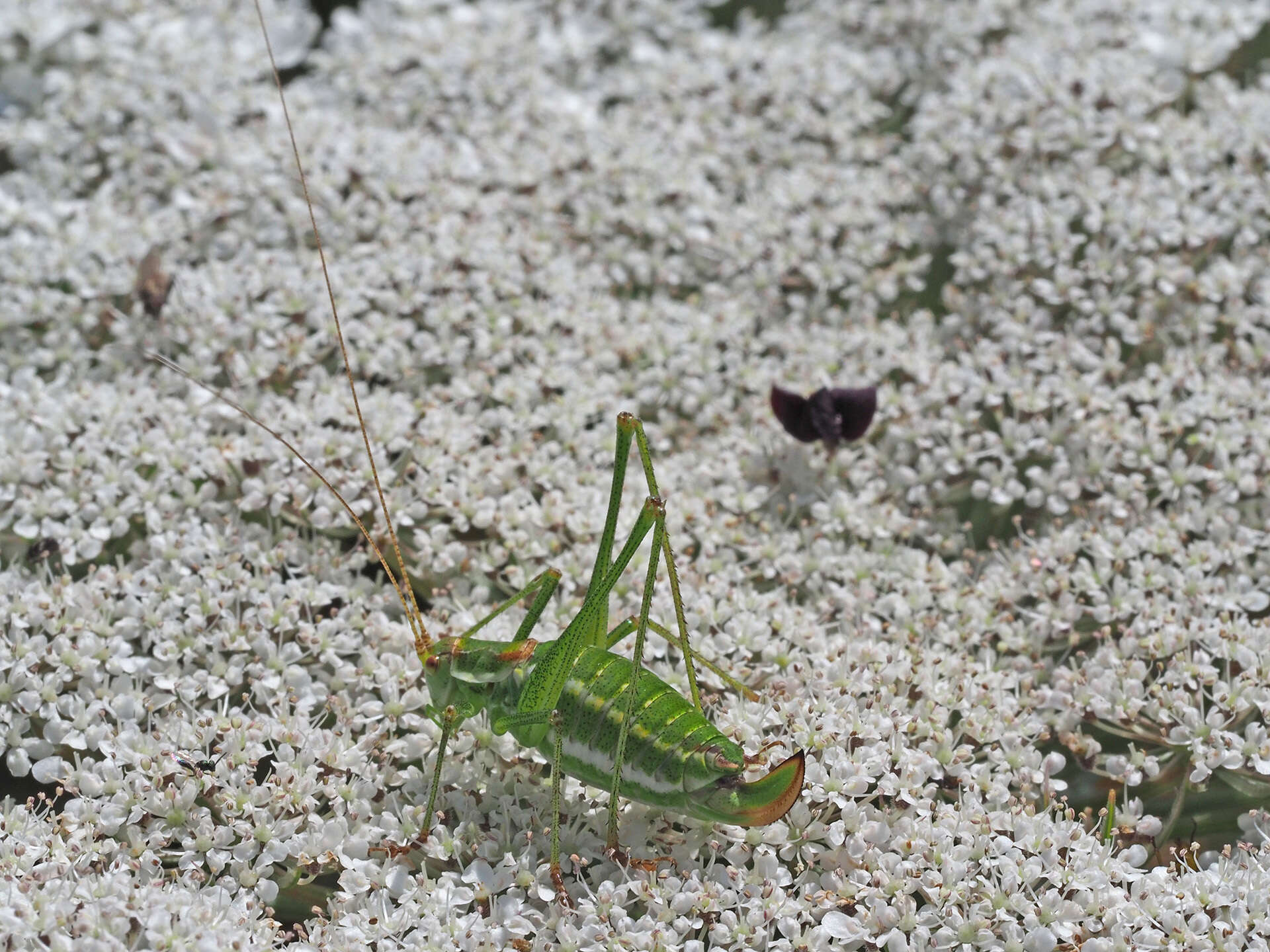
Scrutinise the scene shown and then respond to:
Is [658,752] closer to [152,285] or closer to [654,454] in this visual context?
[654,454]

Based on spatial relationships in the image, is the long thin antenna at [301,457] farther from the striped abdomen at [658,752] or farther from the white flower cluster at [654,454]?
the striped abdomen at [658,752]

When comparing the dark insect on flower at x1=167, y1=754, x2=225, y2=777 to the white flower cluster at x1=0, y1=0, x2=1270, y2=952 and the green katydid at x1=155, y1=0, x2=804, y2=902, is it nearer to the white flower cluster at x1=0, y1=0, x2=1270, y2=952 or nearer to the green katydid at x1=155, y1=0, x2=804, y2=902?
the white flower cluster at x1=0, y1=0, x2=1270, y2=952

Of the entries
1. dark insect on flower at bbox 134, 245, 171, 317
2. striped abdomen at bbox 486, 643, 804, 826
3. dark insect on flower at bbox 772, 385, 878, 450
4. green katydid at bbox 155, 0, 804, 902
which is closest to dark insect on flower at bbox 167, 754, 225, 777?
Answer: green katydid at bbox 155, 0, 804, 902

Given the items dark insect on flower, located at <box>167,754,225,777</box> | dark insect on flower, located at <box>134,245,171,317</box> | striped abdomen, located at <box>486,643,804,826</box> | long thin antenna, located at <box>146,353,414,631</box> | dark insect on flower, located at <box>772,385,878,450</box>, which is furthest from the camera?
dark insect on flower, located at <box>134,245,171,317</box>

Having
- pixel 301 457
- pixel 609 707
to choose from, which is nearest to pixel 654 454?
pixel 301 457

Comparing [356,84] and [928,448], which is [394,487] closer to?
[928,448]

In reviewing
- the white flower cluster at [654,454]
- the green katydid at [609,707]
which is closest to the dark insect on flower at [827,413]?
the white flower cluster at [654,454]
